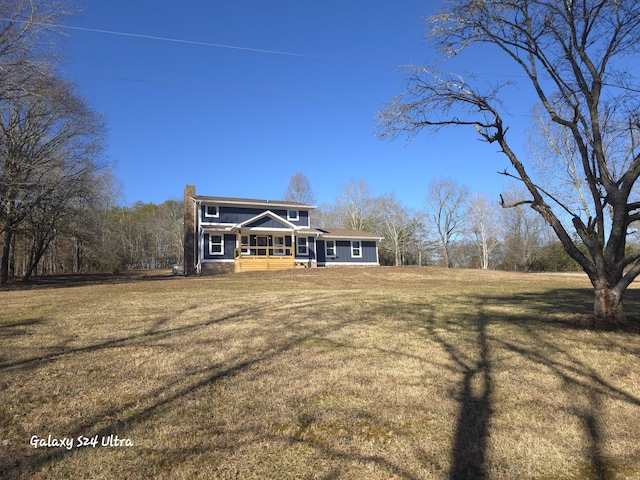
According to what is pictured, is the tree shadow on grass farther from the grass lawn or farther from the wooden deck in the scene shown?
the wooden deck

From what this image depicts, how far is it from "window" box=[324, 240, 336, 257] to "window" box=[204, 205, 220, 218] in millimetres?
9149

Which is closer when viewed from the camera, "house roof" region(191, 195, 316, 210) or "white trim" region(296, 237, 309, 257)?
"house roof" region(191, 195, 316, 210)

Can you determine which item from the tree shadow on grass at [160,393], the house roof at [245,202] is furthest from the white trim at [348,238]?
the tree shadow on grass at [160,393]

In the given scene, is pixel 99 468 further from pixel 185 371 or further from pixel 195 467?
pixel 185 371

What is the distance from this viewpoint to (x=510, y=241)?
47.4 meters

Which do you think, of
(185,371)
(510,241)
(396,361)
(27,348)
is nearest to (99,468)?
(185,371)

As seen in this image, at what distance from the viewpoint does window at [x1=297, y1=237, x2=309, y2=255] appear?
30688mm

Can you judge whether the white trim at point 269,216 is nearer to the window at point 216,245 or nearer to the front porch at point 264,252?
the front porch at point 264,252

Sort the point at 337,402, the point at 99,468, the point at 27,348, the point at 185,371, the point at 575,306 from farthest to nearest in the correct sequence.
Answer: the point at 575,306, the point at 27,348, the point at 185,371, the point at 337,402, the point at 99,468

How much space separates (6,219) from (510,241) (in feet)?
154

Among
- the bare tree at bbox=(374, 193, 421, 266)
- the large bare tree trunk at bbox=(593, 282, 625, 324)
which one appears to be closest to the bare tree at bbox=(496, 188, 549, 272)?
the bare tree at bbox=(374, 193, 421, 266)

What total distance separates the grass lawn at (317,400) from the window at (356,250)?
87.1ft

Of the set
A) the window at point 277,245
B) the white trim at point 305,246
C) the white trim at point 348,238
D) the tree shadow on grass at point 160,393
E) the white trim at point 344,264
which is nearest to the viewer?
the tree shadow on grass at point 160,393

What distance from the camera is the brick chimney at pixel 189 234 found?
2814 centimetres
